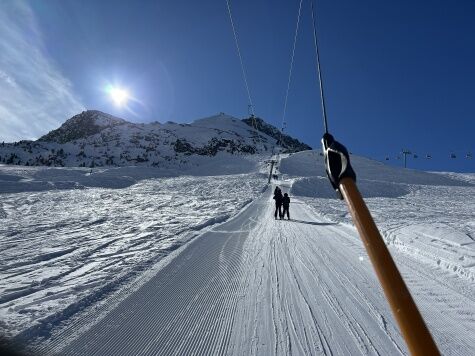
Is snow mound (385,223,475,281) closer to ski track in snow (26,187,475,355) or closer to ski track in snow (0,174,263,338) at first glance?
ski track in snow (26,187,475,355)

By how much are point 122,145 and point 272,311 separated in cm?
9672

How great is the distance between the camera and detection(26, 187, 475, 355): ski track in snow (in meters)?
4.05

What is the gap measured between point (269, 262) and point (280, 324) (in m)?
3.51

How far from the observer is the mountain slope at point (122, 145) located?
237ft

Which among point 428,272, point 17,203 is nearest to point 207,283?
point 428,272

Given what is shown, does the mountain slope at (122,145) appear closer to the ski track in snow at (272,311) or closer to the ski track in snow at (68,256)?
the ski track in snow at (68,256)

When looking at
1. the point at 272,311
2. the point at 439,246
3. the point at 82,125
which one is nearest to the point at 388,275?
the point at 272,311

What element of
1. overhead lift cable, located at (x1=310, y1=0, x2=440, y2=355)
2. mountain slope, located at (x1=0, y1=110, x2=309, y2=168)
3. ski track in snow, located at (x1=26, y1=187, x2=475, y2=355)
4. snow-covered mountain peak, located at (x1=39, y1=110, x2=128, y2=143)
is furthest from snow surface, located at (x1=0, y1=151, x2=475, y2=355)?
snow-covered mountain peak, located at (x1=39, y1=110, x2=128, y2=143)

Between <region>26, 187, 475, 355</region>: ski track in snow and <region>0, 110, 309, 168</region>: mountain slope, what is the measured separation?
66.2m

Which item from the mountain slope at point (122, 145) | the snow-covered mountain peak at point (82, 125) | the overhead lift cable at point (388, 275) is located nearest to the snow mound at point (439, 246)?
the overhead lift cable at point (388, 275)

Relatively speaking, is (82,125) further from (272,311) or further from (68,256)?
(272,311)

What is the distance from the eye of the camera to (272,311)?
5.05 meters

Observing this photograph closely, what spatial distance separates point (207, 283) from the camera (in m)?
6.49

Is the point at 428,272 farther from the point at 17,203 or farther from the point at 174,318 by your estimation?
the point at 17,203
